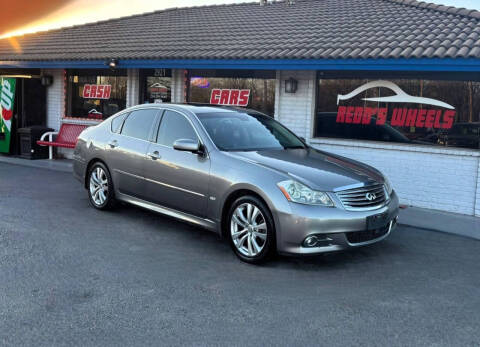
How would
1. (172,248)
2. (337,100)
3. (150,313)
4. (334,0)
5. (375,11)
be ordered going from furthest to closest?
1. (334,0)
2. (375,11)
3. (337,100)
4. (172,248)
5. (150,313)

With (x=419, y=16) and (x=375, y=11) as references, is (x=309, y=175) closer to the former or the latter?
(x=419, y=16)

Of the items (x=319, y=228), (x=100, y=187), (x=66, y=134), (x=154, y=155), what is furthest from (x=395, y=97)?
(x=66, y=134)

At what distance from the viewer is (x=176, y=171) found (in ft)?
20.6

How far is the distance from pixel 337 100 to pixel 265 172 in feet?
17.1

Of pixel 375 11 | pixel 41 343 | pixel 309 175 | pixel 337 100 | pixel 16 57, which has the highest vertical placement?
pixel 375 11

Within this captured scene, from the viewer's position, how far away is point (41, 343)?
3.51m

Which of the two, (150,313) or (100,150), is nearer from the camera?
(150,313)

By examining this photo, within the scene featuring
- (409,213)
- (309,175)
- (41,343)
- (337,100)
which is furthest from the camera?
(337,100)

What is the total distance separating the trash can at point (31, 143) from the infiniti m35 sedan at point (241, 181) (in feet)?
23.2

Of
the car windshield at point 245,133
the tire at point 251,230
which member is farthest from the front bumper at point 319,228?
the car windshield at point 245,133

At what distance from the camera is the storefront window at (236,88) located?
37.1 ft

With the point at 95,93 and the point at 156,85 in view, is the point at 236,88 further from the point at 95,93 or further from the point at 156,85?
the point at 95,93

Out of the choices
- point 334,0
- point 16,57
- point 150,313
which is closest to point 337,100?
point 334,0

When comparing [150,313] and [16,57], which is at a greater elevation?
[16,57]
